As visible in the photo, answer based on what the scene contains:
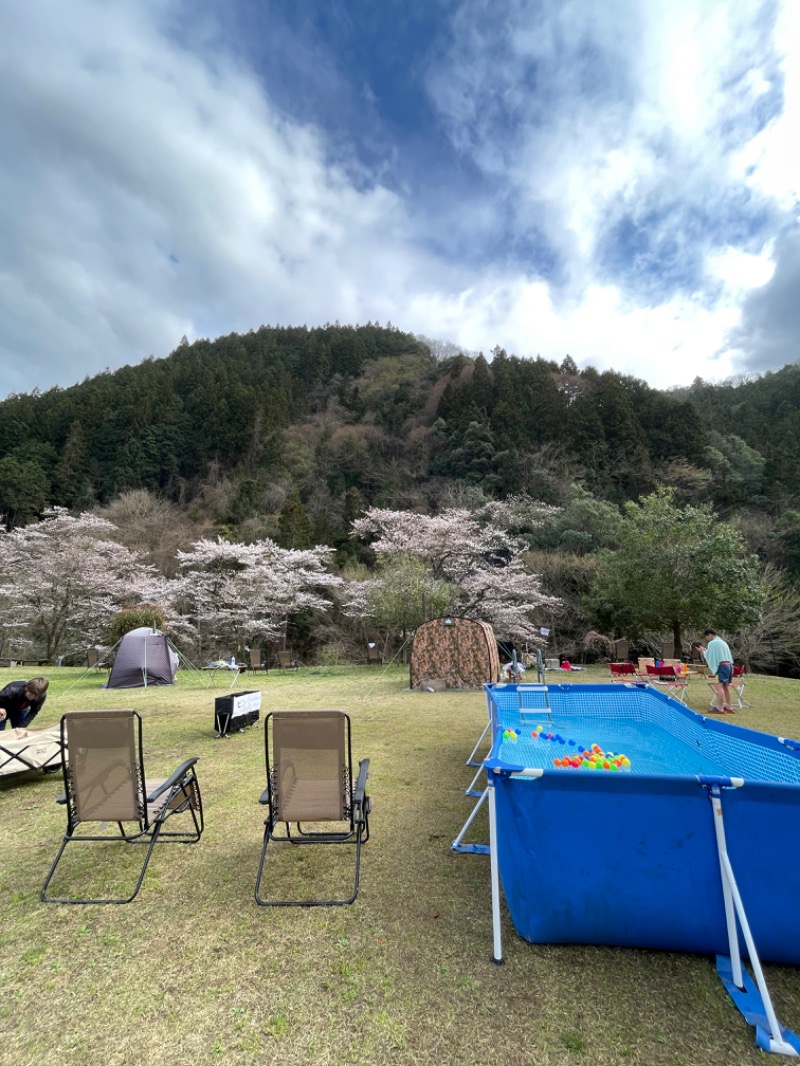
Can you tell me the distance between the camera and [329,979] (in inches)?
81.1

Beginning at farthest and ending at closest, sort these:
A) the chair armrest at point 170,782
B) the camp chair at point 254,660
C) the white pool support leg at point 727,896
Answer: the camp chair at point 254,660
the chair armrest at point 170,782
the white pool support leg at point 727,896

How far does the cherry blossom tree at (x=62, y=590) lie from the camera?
63.7 feet

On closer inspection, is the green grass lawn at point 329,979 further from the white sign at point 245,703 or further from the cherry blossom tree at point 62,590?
the cherry blossom tree at point 62,590

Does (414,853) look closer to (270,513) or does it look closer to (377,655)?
(377,655)

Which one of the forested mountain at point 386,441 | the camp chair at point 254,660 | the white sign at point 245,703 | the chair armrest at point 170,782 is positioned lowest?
the camp chair at point 254,660

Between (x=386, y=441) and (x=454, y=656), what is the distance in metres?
22.5

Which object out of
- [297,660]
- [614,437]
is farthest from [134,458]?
[614,437]

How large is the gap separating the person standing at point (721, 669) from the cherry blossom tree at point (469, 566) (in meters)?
9.38

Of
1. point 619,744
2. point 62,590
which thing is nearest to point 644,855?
point 619,744

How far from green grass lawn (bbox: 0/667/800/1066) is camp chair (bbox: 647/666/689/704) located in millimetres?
7340

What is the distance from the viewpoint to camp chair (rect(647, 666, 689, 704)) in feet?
30.3

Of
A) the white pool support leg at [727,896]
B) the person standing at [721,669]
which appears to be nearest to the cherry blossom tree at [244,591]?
the person standing at [721,669]

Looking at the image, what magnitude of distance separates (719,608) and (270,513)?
20.9m

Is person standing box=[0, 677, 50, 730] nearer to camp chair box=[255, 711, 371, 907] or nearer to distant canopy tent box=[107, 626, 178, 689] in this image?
camp chair box=[255, 711, 371, 907]
